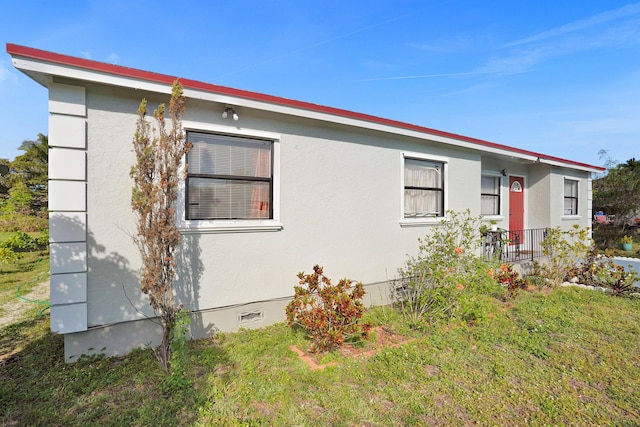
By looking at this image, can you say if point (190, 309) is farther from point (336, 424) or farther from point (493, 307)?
point (493, 307)

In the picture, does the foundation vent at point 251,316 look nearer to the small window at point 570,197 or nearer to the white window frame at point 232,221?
the white window frame at point 232,221

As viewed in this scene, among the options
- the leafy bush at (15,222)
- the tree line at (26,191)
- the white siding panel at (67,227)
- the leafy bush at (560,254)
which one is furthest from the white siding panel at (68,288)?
the leafy bush at (15,222)

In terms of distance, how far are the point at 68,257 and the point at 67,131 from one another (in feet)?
4.56

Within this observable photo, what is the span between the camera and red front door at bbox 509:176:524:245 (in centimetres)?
1000

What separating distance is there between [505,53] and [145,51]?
9.49m

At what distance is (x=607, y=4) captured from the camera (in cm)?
711

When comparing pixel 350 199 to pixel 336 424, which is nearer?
pixel 336 424

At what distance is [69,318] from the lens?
342 centimetres

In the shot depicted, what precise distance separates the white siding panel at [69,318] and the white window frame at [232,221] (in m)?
1.37

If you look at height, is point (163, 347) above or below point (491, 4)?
below

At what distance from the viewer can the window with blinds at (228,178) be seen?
4.18 m

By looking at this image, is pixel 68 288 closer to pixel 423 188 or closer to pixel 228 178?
pixel 228 178

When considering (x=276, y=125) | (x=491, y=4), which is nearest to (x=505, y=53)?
(x=491, y=4)

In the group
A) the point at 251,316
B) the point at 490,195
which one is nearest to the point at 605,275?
the point at 490,195
